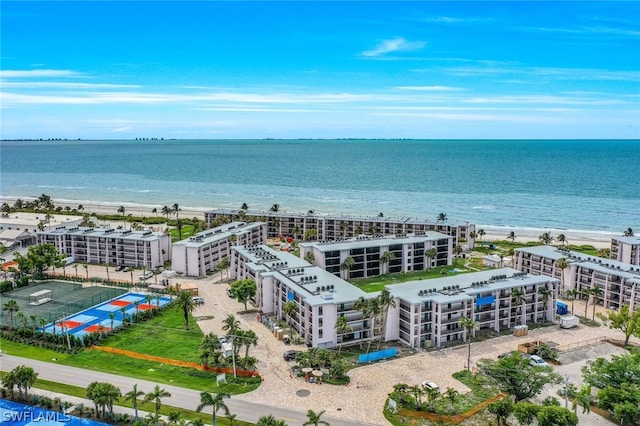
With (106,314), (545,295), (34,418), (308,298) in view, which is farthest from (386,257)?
(34,418)

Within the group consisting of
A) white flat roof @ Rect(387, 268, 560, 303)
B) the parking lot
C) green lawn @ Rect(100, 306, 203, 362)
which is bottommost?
the parking lot

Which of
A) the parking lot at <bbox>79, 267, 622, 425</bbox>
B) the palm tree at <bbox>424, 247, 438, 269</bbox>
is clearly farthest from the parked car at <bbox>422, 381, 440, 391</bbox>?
the palm tree at <bbox>424, 247, 438, 269</bbox>

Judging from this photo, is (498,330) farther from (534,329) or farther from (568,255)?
(568,255)

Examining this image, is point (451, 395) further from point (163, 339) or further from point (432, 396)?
point (163, 339)

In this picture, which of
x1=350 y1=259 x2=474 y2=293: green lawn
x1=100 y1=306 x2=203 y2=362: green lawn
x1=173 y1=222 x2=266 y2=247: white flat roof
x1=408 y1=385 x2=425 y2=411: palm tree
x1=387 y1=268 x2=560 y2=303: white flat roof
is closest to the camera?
x1=408 y1=385 x2=425 y2=411: palm tree

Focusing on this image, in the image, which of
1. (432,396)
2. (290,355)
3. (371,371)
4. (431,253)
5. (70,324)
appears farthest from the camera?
(431,253)

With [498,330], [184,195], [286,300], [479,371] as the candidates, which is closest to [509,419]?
[479,371]

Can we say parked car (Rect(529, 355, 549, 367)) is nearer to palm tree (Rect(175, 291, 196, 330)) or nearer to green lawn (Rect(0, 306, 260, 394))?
green lawn (Rect(0, 306, 260, 394))
